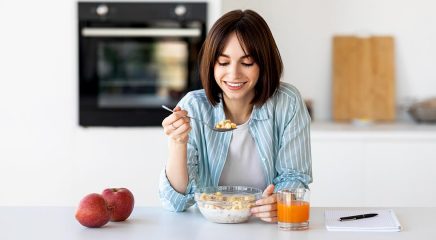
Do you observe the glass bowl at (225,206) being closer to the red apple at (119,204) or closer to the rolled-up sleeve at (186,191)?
the rolled-up sleeve at (186,191)

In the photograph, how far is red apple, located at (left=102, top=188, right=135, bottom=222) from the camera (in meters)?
2.17

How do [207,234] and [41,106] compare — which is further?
[41,106]

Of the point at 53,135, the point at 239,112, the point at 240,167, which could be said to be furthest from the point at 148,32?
the point at 240,167

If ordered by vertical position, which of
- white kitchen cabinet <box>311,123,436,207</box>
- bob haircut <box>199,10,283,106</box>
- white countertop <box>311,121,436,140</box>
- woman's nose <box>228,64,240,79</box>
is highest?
bob haircut <box>199,10,283,106</box>

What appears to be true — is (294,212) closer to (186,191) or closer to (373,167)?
(186,191)

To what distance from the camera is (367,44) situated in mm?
4594

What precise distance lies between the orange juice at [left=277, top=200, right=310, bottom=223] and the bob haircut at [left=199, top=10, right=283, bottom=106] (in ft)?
1.56

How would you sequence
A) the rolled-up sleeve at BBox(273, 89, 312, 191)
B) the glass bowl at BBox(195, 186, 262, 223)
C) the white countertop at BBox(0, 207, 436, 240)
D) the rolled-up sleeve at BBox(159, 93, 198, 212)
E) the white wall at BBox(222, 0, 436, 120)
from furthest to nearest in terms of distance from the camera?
the white wall at BBox(222, 0, 436, 120) < the rolled-up sleeve at BBox(273, 89, 312, 191) < the rolled-up sleeve at BBox(159, 93, 198, 212) < the glass bowl at BBox(195, 186, 262, 223) < the white countertop at BBox(0, 207, 436, 240)

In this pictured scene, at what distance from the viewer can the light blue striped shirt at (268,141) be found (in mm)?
2451

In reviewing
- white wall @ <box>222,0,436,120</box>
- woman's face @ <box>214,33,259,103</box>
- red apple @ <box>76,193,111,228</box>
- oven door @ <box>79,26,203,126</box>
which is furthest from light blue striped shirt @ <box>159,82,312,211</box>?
white wall @ <box>222,0,436,120</box>

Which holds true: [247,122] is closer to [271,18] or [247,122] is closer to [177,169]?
[177,169]

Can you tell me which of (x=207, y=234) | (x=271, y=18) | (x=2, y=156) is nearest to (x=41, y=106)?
(x=2, y=156)

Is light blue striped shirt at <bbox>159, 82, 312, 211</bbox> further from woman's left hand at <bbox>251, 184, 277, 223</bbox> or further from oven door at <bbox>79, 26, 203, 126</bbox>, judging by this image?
oven door at <bbox>79, 26, 203, 126</bbox>

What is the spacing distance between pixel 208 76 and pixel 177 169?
32 cm
